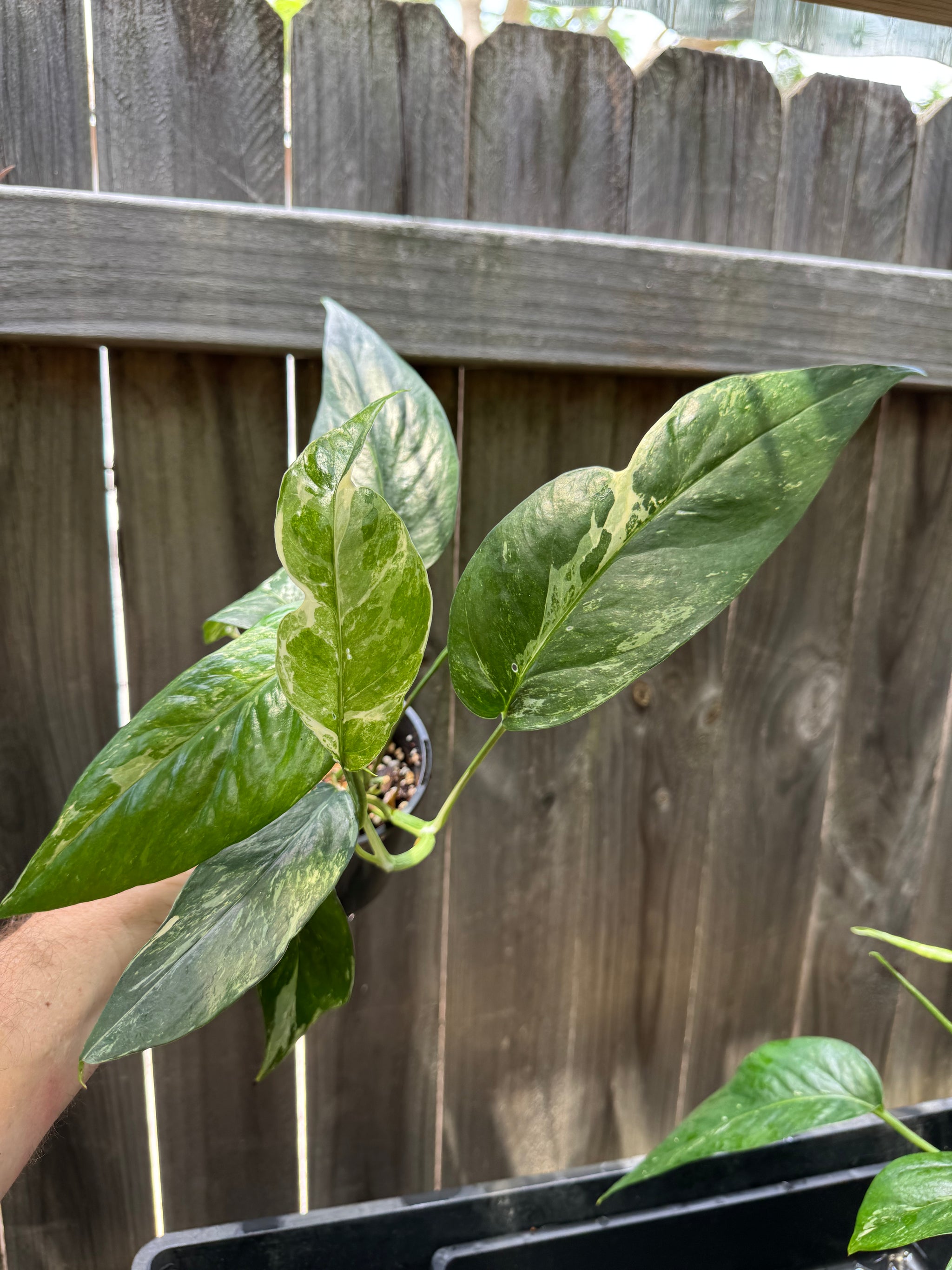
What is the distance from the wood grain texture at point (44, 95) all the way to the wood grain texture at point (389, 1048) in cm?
46

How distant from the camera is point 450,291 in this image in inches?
25.8

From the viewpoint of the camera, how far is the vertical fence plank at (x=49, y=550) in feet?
1.94

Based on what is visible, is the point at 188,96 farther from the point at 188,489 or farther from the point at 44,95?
the point at 188,489

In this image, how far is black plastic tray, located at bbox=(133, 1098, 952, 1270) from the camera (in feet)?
2.10

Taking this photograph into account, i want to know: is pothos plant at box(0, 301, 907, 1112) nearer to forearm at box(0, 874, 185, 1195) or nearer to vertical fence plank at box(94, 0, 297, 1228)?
forearm at box(0, 874, 185, 1195)

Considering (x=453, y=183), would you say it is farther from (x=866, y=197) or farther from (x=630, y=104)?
(x=866, y=197)

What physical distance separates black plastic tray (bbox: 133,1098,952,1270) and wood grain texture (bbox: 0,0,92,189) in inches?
34.4

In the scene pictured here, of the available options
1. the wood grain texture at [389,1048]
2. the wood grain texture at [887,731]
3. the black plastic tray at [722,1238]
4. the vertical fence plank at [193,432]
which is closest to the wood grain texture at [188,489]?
the vertical fence plank at [193,432]

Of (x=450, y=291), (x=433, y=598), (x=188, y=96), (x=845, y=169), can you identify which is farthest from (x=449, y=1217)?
(x=845, y=169)

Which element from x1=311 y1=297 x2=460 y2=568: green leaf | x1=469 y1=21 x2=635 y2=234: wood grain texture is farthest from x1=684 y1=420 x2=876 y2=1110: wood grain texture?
x1=311 y1=297 x2=460 y2=568: green leaf

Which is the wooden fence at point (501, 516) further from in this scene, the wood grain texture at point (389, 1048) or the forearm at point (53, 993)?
the forearm at point (53, 993)

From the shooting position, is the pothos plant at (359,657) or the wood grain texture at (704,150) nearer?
the pothos plant at (359,657)

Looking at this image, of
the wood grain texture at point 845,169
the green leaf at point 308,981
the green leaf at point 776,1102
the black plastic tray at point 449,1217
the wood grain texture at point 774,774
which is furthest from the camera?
the wood grain texture at point 774,774

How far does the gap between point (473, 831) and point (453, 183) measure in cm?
64
